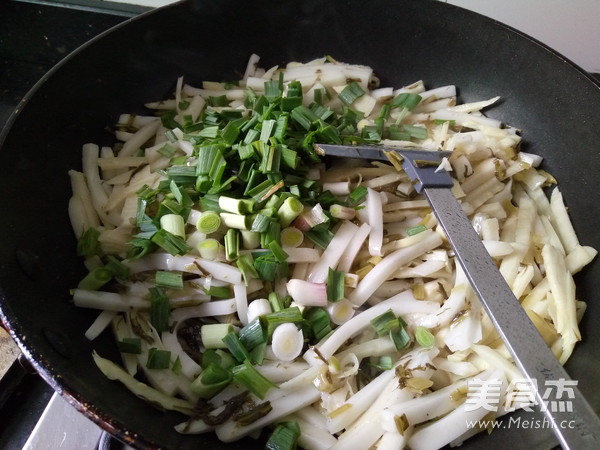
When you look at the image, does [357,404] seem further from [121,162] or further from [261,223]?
[121,162]

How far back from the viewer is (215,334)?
3.87ft

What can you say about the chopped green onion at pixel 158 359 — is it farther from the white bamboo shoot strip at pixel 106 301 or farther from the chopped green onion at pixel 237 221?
the chopped green onion at pixel 237 221

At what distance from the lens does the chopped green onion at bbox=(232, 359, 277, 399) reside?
1.09 meters

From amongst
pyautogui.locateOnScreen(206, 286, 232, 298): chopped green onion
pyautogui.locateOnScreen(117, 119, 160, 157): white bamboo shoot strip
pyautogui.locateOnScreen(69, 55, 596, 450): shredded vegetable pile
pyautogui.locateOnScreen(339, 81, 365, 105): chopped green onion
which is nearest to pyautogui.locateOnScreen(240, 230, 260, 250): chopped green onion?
pyautogui.locateOnScreen(69, 55, 596, 450): shredded vegetable pile

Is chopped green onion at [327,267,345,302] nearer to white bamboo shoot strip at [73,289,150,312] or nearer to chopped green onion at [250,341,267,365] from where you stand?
chopped green onion at [250,341,267,365]

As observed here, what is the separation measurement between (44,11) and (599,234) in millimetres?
2131

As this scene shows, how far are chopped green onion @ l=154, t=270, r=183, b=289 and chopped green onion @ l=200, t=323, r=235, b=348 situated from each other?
0.13m

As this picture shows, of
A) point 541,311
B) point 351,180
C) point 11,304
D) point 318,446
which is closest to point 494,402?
point 541,311

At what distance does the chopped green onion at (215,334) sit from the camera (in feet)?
3.84

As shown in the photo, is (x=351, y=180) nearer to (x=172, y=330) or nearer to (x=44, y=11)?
(x=172, y=330)

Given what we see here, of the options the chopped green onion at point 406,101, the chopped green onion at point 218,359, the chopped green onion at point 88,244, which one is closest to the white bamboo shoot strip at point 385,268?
the chopped green onion at point 218,359

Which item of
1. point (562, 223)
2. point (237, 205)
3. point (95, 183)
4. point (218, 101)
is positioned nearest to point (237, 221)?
point (237, 205)

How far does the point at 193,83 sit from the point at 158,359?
103 cm

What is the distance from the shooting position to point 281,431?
1057 mm
